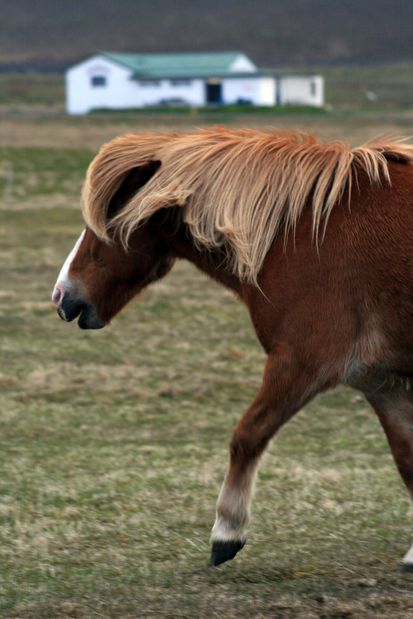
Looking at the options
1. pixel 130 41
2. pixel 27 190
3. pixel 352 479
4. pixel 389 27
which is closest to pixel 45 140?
pixel 27 190

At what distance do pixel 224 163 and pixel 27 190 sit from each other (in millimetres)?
21225

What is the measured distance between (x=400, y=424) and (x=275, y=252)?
3.22 feet

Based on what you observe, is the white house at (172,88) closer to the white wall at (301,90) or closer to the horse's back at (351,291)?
the white wall at (301,90)

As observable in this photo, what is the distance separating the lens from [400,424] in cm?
461

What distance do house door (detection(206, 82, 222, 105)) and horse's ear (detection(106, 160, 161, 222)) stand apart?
69.8m

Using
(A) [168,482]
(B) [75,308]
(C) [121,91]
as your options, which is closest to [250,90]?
(C) [121,91]

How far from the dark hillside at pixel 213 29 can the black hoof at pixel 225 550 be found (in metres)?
122

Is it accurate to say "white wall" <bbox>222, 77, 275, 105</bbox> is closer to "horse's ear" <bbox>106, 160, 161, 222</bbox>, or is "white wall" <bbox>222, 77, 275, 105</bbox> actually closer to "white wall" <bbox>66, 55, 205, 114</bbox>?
"white wall" <bbox>66, 55, 205, 114</bbox>

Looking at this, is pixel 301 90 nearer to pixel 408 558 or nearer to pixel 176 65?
pixel 176 65

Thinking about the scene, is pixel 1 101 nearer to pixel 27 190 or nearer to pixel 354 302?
pixel 27 190

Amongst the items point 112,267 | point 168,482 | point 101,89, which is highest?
point 112,267

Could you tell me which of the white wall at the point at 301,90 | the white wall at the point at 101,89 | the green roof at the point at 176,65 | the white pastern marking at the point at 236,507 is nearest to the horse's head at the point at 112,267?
the white pastern marking at the point at 236,507

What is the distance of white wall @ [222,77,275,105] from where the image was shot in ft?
232

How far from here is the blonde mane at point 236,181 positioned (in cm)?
423
